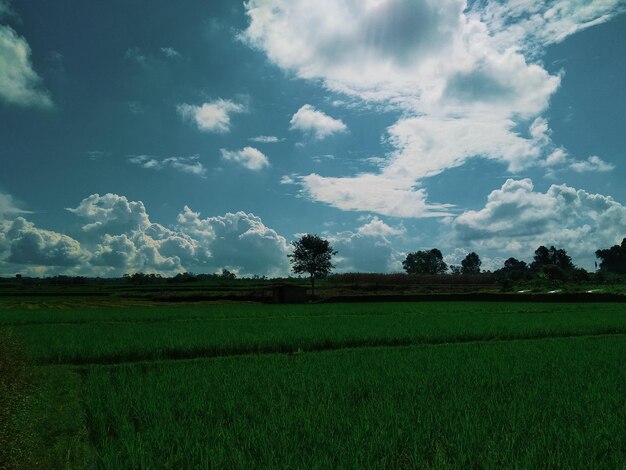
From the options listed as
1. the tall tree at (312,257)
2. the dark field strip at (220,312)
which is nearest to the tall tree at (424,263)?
the tall tree at (312,257)

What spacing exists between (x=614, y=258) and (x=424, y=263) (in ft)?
207

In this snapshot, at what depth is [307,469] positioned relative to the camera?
14.5 ft

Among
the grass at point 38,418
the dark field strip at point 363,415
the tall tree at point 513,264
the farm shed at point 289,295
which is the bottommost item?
the grass at point 38,418

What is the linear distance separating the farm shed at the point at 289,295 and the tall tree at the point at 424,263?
9723 cm

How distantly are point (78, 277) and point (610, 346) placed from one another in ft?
418

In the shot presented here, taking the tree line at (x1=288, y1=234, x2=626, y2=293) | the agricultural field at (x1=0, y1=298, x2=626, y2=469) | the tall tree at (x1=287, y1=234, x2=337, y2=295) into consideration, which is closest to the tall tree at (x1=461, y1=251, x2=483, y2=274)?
the tree line at (x1=288, y1=234, x2=626, y2=293)

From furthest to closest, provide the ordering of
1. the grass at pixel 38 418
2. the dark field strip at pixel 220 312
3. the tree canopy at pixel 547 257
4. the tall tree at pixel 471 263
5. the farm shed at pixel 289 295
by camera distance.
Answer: the tall tree at pixel 471 263, the tree canopy at pixel 547 257, the farm shed at pixel 289 295, the dark field strip at pixel 220 312, the grass at pixel 38 418

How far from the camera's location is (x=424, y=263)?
494 feet

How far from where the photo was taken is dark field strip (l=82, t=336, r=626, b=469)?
16.2 feet

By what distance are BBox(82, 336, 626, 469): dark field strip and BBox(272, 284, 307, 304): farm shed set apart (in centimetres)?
4517

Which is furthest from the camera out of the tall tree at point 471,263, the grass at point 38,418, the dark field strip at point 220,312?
the tall tree at point 471,263

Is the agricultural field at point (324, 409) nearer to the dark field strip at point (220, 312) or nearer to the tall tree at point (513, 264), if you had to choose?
the dark field strip at point (220, 312)

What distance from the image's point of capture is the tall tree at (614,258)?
486 ft

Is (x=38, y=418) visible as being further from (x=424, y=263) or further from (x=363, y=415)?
(x=424, y=263)
